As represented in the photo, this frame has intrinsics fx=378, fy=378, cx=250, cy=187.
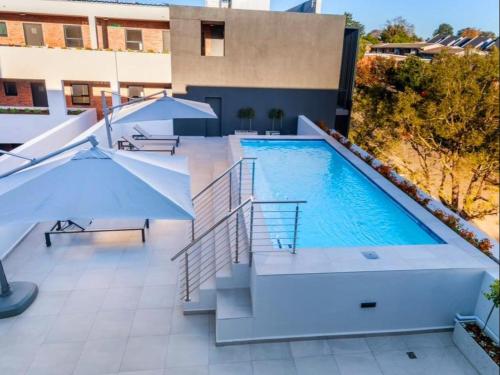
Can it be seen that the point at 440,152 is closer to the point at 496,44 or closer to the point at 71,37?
the point at 496,44

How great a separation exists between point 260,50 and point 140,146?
7.49 meters

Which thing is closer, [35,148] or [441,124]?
[35,148]

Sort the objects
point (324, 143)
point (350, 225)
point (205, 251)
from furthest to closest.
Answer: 1. point (324, 143)
2. point (350, 225)
3. point (205, 251)

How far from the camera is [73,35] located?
1916cm

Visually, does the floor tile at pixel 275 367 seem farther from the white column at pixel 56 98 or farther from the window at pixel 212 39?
the window at pixel 212 39

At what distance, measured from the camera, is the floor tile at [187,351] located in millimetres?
5242

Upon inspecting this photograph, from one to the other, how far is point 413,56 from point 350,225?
1549 cm

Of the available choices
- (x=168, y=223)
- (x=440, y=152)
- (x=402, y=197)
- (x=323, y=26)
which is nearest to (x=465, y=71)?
(x=402, y=197)

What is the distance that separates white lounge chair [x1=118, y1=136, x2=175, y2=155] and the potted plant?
414 inches

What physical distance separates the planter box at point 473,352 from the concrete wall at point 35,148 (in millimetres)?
8210

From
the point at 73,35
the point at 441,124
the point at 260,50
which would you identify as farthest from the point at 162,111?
the point at 73,35

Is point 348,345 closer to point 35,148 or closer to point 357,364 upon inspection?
point 357,364

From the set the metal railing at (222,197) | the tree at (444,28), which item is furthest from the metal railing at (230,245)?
the tree at (444,28)

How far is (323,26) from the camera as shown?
17344mm
